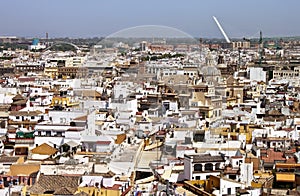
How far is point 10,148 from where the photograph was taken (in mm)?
7363

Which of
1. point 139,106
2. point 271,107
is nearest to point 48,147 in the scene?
point 139,106

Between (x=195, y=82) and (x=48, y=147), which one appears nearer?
(x=48, y=147)

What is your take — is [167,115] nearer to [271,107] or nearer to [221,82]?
[271,107]

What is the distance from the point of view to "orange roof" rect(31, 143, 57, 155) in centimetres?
691

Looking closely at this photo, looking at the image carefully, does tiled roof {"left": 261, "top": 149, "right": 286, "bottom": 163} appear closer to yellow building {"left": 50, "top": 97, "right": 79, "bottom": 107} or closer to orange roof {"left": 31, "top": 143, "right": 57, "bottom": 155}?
orange roof {"left": 31, "top": 143, "right": 57, "bottom": 155}

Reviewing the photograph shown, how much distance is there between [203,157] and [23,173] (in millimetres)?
1638

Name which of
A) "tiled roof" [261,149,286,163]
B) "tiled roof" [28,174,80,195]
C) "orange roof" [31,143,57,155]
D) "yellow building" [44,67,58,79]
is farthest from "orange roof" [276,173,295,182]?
"yellow building" [44,67,58,79]

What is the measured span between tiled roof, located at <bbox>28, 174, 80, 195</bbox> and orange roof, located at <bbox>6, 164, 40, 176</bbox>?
24cm

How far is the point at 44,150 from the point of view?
6984 millimetres

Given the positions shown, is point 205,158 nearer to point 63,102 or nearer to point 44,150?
point 44,150

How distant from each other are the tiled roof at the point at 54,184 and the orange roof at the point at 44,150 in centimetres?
135

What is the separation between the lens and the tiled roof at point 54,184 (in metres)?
5.12

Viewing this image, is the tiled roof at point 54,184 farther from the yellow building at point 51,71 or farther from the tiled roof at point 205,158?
the yellow building at point 51,71

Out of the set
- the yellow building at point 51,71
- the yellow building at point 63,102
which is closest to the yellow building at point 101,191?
the yellow building at point 63,102
